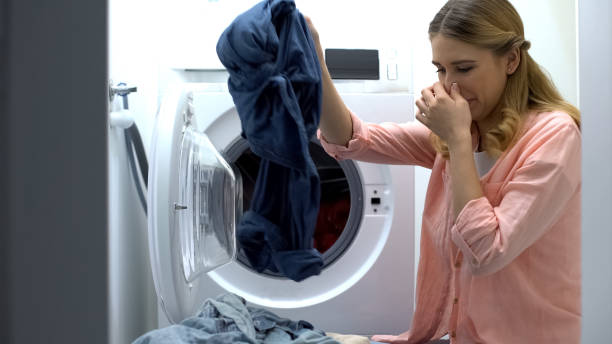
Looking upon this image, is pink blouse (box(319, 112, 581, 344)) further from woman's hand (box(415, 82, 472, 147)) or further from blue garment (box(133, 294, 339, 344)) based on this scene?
blue garment (box(133, 294, 339, 344))

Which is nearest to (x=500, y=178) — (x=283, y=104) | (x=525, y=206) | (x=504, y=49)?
(x=525, y=206)

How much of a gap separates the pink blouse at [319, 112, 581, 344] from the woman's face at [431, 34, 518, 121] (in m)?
0.09

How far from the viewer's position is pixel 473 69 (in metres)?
1.16

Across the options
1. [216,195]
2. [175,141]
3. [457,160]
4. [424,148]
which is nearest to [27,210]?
[175,141]

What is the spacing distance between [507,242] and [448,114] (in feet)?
0.84

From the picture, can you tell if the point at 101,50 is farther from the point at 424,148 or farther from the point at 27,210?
the point at 424,148

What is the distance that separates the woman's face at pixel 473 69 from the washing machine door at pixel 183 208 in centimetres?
52

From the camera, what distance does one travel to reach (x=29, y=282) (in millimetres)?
379

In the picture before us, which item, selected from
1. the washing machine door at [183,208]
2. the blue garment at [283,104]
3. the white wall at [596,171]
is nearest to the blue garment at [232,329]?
the washing machine door at [183,208]

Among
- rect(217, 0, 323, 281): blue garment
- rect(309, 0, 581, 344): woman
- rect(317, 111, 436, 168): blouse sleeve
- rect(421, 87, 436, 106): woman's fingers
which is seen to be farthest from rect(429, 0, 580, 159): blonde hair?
rect(217, 0, 323, 281): blue garment

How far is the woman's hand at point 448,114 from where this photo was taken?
1.10 m

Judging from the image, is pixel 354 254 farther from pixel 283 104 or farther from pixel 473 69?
pixel 283 104

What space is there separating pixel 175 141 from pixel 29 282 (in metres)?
0.67

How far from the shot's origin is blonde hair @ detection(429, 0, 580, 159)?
3.75ft
